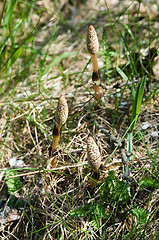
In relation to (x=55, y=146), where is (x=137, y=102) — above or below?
above

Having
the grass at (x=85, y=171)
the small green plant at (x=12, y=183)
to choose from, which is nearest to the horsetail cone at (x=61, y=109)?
the grass at (x=85, y=171)

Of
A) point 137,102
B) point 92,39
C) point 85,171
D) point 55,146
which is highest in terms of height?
point 92,39

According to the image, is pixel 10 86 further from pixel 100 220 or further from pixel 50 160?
pixel 100 220

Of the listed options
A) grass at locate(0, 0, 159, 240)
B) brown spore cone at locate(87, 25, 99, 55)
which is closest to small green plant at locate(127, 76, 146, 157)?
grass at locate(0, 0, 159, 240)

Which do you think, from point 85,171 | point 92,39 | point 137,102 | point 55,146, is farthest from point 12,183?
point 92,39

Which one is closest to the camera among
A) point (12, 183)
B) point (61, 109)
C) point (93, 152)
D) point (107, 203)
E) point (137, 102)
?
point (93, 152)

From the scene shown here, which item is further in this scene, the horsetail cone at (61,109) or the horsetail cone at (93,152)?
the horsetail cone at (61,109)

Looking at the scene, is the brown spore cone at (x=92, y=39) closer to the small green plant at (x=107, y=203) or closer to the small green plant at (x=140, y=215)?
the small green plant at (x=107, y=203)

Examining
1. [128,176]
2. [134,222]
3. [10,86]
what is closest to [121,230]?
[134,222]

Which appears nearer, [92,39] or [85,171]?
[92,39]

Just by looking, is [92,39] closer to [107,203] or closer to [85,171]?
[85,171]

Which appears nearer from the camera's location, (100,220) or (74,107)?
(100,220)
